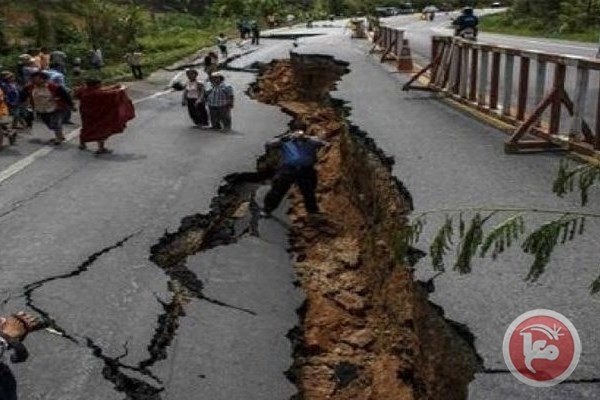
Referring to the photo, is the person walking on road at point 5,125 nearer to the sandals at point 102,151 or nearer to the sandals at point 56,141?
the sandals at point 56,141

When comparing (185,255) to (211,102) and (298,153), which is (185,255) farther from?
(211,102)

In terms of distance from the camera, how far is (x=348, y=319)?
20.0ft

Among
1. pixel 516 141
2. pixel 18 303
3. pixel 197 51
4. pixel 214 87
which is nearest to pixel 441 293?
pixel 18 303

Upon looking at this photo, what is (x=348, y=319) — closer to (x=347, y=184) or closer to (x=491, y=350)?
(x=491, y=350)

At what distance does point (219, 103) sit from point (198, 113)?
27.3 inches

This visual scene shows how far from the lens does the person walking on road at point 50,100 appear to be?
11406 millimetres

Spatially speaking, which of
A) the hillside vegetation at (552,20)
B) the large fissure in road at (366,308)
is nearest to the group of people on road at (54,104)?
the large fissure in road at (366,308)

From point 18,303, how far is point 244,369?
6.27 feet

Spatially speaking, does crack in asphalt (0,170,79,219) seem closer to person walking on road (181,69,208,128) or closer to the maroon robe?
the maroon robe

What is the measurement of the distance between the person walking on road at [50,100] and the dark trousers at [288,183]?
185 inches

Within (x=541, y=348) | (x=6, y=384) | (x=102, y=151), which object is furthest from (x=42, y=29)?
(x=541, y=348)

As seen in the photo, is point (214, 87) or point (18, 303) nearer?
point (18, 303)

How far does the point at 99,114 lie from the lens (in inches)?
440

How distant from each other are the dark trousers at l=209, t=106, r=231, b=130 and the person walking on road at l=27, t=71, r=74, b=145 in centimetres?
253
